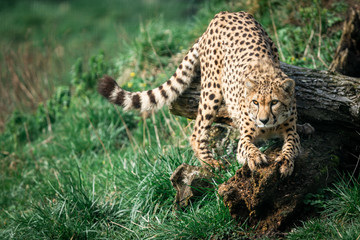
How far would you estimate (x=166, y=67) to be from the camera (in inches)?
253

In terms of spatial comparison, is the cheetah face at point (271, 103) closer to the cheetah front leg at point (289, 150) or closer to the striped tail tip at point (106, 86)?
the cheetah front leg at point (289, 150)

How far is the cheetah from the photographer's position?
309cm

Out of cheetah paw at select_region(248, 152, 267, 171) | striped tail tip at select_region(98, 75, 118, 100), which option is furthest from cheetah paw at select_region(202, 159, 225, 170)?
striped tail tip at select_region(98, 75, 118, 100)

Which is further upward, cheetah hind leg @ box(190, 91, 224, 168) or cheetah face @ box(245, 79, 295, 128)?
cheetah face @ box(245, 79, 295, 128)

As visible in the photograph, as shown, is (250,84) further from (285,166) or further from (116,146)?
(116,146)

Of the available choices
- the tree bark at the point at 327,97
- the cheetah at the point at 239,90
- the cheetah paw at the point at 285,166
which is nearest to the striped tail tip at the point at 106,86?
the cheetah at the point at 239,90

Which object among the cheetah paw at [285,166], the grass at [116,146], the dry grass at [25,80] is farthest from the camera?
the dry grass at [25,80]

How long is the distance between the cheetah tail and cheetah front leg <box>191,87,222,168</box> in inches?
10.7

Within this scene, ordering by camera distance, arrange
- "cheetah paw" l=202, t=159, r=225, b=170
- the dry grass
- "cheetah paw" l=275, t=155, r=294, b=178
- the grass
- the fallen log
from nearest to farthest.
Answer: "cheetah paw" l=275, t=155, r=294, b=178
the fallen log
the grass
"cheetah paw" l=202, t=159, r=225, b=170
the dry grass

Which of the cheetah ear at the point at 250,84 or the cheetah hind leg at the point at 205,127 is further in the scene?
the cheetah hind leg at the point at 205,127

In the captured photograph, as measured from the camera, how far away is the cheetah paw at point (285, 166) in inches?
117

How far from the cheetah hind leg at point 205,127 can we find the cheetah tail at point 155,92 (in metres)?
0.32

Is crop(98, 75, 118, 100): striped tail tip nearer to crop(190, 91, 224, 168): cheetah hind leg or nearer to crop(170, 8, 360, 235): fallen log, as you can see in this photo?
crop(170, 8, 360, 235): fallen log

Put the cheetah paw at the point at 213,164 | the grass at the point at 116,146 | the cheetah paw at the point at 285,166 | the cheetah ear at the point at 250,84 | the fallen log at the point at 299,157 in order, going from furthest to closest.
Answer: the cheetah paw at the point at 213,164 → the grass at the point at 116,146 → the cheetah ear at the point at 250,84 → the fallen log at the point at 299,157 → the cheetah paw at the point at 285,166
